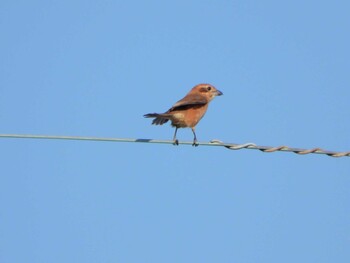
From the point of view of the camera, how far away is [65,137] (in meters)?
6.32

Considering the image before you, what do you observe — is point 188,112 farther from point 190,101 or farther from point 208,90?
point 208,90

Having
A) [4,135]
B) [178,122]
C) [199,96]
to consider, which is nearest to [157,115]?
[178,122]

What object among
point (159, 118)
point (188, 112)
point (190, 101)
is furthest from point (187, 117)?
point (159, 118)

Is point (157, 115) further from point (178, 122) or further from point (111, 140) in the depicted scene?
point (111, 140)

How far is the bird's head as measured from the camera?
11891 millimetres

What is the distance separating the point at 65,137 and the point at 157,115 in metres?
3.61

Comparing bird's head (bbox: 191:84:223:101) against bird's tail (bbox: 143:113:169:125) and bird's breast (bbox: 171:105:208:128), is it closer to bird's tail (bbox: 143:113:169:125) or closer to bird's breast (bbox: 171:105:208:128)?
bird's breast (bbox: 171:105:208:128)

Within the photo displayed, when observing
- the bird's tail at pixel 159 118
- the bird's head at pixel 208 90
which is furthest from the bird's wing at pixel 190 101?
the bird's head at pixel 208 90

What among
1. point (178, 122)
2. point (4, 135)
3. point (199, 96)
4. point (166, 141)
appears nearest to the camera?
point (4, 135)

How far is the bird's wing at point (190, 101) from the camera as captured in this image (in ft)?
34.6

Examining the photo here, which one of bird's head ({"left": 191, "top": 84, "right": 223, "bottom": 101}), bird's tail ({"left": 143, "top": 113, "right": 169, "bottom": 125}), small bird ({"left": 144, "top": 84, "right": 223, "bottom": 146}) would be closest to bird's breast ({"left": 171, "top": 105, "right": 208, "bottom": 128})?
small bird ({"left": 144, "top": 84, "right": 223, "bottom": 146})

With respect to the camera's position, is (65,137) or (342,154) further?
(342,154)

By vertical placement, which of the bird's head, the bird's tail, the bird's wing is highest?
the bird's head

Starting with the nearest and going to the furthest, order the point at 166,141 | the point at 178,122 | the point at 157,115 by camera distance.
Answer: the point at 166,141
the point at 157,115
the point at 178,122
